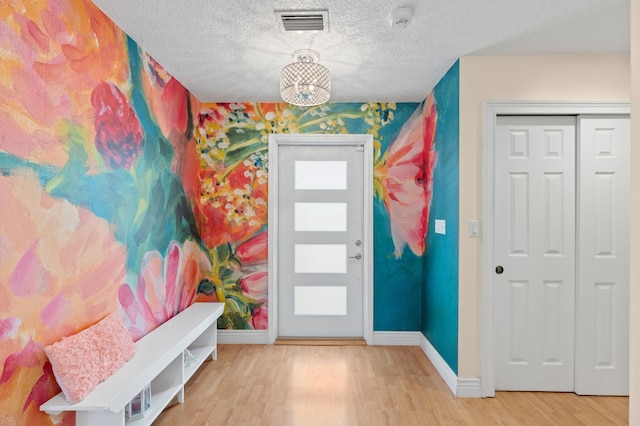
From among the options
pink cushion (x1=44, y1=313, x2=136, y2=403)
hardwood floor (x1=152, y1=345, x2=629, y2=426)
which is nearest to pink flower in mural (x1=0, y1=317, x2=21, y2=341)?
pink cushion (x1=44, y1=313, x2=136, y2=403)

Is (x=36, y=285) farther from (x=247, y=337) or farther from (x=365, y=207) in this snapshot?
(x=365, y=207)

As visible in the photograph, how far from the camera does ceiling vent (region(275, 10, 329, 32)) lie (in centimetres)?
205

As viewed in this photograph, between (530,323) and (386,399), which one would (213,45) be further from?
(530,323)

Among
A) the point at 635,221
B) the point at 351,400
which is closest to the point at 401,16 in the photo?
the point at 635,221

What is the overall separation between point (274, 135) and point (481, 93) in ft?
6.33

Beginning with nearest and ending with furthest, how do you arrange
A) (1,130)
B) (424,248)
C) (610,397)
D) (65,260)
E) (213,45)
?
(1,130)
(65,260)
(213,45)
(610,397)
(424,248)

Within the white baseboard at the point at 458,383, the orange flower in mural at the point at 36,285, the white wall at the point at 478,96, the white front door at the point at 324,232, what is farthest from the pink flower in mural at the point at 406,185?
the orange flower in mural at the point at 36,285

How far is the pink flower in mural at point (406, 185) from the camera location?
143 inches

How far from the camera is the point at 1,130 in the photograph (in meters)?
1.43

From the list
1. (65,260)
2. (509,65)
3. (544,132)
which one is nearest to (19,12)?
(65,260)

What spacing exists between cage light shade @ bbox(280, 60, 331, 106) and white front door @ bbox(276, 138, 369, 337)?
1.37 m

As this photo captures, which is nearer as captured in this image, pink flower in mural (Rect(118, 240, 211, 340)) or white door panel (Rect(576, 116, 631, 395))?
pink flower in mural (Rect(118, 240, 211, 340))

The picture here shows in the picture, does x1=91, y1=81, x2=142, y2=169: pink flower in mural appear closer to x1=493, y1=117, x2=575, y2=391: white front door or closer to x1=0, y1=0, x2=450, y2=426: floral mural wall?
x1=0, y1=0, x2=450, y2=426: floral mural wall

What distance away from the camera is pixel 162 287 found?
9.24 feet
